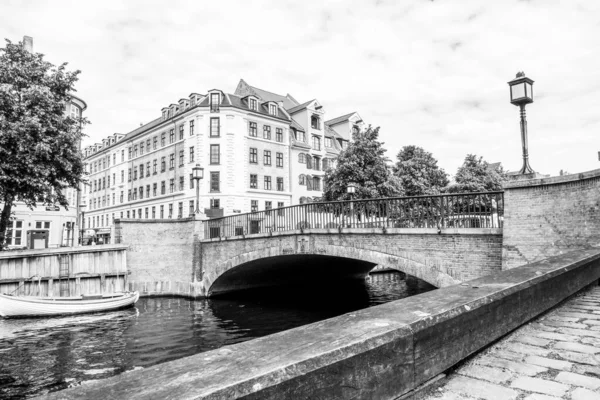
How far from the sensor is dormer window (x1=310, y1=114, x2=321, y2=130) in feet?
153

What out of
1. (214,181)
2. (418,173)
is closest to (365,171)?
(418,173)

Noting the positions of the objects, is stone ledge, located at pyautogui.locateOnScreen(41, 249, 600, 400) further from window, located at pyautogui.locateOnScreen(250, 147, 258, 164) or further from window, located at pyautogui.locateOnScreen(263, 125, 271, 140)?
window, located at pyautogui.locateOnScreen(263, 125, 271, 140)

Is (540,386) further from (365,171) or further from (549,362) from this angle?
(365,171)

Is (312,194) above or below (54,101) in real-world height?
below

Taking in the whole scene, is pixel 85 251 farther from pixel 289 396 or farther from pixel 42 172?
pixel 289 396

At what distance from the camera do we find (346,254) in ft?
46.2

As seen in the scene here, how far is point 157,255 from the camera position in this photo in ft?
78.1

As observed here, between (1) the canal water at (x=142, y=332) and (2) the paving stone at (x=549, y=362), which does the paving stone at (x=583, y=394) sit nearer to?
(2) the paving stone at (x=549, y=362)

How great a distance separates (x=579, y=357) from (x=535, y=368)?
0.57 m

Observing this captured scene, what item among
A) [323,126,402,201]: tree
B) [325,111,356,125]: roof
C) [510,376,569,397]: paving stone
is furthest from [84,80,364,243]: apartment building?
[510,376,569,397]: paving stone

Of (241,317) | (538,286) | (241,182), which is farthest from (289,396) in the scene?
(241,182)

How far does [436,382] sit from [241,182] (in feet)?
122

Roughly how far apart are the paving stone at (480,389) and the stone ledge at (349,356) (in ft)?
0.40

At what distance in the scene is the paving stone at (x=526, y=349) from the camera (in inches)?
131
